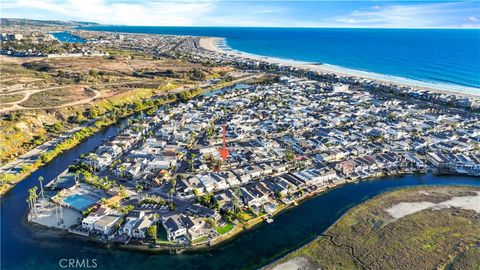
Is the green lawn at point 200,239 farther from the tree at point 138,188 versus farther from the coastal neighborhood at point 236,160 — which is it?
the tree at point 138,188

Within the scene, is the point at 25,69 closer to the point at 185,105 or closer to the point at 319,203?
the point at 185,105

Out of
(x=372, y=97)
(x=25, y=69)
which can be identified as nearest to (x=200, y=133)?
(x=372, y=97)

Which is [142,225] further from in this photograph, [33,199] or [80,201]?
[33,199]

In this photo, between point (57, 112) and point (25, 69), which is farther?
point (25, 69)

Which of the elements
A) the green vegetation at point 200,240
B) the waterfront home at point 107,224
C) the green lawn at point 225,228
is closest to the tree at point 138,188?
the waterfront home at point 107,224

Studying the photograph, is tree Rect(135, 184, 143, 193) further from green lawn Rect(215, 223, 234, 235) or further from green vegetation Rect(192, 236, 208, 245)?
green lawn Rect(215, 223, 234, 235)
